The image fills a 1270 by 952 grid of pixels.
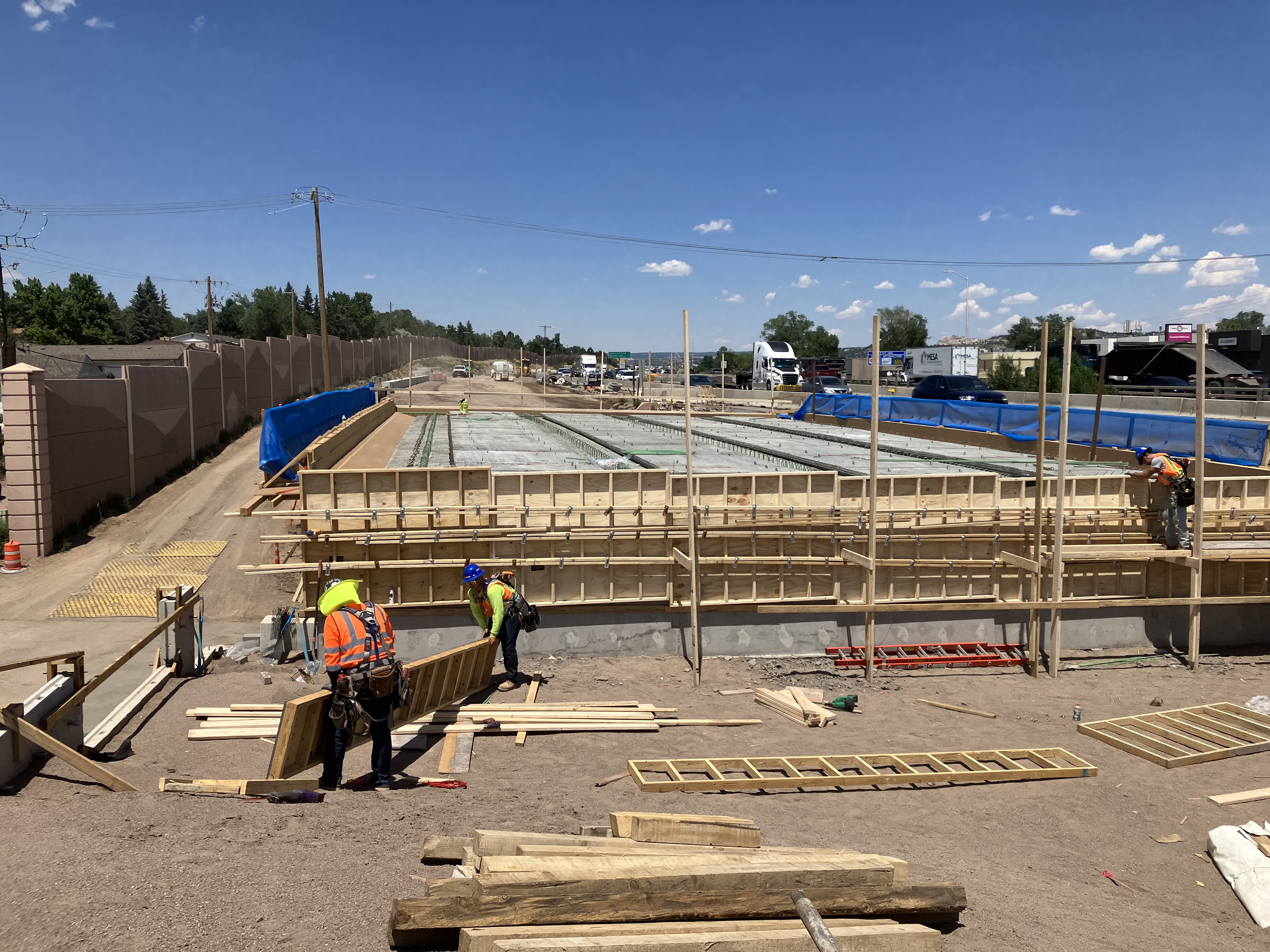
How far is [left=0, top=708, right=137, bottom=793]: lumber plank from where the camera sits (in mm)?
6801

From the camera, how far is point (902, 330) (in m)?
128

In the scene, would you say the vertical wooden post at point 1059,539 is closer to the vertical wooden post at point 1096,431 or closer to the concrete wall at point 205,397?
the vertical wooden post at point 1096,431

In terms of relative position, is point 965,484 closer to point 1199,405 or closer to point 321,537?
point 1199,405

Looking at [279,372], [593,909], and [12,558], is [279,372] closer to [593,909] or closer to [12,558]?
[12,558]

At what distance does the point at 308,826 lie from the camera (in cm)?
627

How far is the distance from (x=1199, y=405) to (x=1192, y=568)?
2.72 meters

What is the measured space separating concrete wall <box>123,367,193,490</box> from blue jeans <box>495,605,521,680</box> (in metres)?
15.4

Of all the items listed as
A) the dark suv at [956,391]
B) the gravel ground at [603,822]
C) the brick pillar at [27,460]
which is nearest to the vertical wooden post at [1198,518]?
the gravel ground at [603,822]

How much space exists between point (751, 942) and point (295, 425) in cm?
2029

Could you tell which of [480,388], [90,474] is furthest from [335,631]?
[480,388]

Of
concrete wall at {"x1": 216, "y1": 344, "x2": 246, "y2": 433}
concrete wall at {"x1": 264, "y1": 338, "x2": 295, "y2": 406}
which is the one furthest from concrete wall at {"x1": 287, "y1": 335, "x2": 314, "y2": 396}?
concrete wall at {"x1": 216, "y1": 344, "x2": 246, "y2": 433}

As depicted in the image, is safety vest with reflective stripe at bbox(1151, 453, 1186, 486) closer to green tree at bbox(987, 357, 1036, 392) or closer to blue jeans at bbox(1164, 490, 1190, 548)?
blue jeans at bbox(1164, 490, 1190, 548)

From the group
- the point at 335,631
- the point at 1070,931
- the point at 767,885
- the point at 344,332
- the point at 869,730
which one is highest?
the point at 344,332

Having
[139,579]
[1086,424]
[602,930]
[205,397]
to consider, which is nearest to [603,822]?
[602,930]
